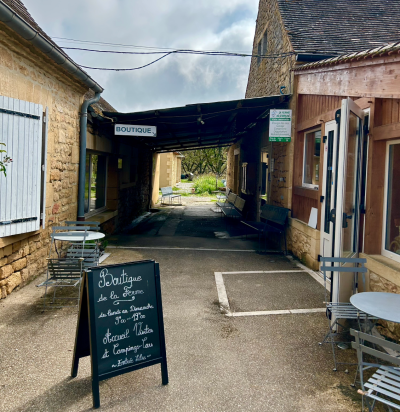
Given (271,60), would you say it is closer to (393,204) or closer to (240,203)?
(240,203)

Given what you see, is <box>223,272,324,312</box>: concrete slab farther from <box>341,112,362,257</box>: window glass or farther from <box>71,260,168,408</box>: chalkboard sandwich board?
<box>71,260,168,408</box>: chalkboard sandwich board

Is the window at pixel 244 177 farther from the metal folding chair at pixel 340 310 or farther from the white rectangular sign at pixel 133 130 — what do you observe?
the metal folding chair at pixel 340 310

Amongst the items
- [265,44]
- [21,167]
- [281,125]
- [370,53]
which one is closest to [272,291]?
[370,53]

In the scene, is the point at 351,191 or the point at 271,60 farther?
the point at 271,60

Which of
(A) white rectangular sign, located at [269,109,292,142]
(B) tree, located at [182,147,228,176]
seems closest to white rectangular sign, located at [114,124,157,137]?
(A) white rectangular sign, located at [269,109,292,142]

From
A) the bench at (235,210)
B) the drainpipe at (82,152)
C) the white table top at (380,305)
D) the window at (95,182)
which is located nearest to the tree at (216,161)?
the bench at (235,210)

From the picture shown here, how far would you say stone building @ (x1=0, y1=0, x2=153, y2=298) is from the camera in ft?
15.2

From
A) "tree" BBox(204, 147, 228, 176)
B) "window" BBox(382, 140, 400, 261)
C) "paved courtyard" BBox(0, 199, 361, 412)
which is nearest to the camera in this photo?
"paved courtyard" BBox(0, 199, 361, 412)

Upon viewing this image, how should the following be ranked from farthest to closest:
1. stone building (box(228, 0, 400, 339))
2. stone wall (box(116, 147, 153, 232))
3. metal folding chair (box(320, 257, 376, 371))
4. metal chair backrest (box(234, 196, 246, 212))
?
metal chair backrest (box(234, 196, 246, 212))
stone wall (box(116, 147, 153, 232))
stone building (box(228, 0, 400, 339))
metal folding chair (box(320, 257, 376, 371))

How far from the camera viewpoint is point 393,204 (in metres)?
4.55

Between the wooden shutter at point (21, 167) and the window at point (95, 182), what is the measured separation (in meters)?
3.17

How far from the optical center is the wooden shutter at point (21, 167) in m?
4.59

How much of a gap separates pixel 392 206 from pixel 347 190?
2.16 ft

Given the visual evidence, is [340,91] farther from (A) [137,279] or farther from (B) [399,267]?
(A) [137,279]
